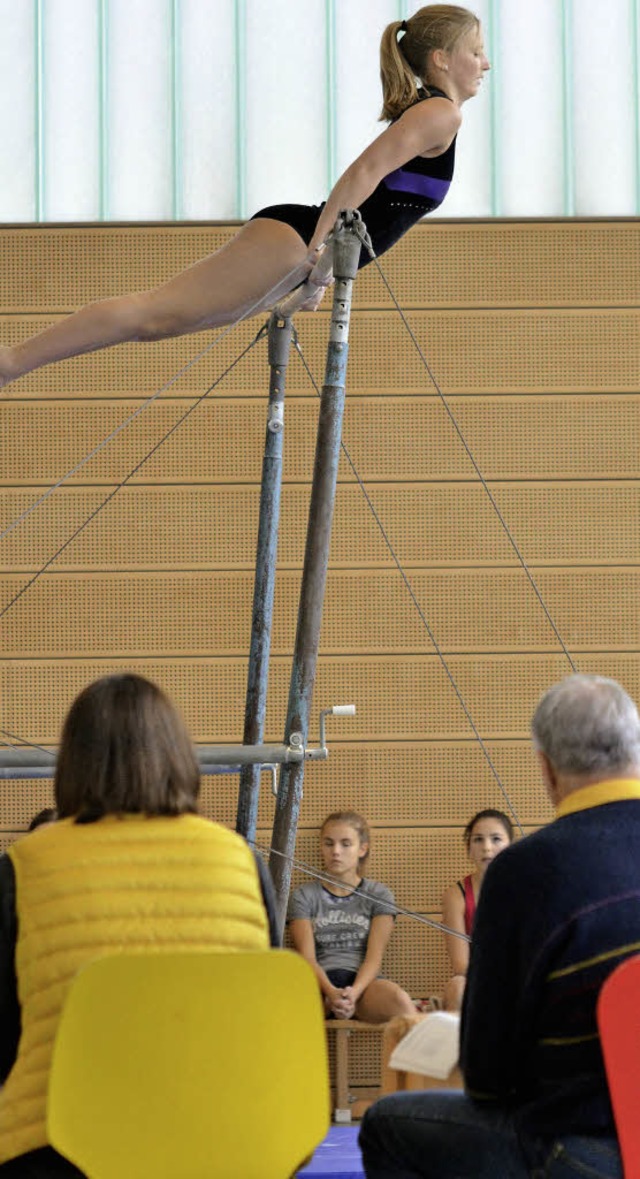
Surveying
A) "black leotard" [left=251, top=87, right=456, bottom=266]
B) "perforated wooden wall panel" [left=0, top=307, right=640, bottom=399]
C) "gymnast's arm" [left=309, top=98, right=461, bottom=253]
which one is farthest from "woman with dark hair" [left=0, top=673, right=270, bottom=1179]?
"perforated wooden wall panel" [left=0, top=307, right=640, bottom=399]

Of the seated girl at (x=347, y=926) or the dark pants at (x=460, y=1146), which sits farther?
the seated girl at (x=347, y=926)

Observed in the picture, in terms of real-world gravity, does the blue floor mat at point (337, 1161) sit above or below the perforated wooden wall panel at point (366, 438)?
below

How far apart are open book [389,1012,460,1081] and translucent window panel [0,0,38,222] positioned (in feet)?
17.1

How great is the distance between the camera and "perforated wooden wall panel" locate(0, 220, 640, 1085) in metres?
6.59

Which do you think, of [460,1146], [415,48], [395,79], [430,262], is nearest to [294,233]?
[395,79]

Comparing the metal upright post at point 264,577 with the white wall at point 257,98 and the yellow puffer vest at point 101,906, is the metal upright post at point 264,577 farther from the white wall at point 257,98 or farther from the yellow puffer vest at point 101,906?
the white wall at point 257,98

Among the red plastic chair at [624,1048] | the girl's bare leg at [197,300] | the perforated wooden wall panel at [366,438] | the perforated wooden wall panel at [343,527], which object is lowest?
the red plastic chair at [624,1048]

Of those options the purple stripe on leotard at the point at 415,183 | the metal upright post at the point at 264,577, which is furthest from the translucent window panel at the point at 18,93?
the purple stripe on leotard at the point at 415,183

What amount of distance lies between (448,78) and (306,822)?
3618 mm

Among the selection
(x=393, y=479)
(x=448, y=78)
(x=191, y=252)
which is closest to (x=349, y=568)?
(x=393, y=479)

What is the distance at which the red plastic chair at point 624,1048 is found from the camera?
1832 mm

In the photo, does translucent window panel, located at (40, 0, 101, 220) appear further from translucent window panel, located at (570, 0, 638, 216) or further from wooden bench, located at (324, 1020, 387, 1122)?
wooden bench, located at (324, 1020, 387, 1122)

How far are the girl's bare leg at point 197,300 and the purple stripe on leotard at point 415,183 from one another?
0.90 ft

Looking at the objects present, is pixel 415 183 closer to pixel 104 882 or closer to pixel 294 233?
pixel 294 233
